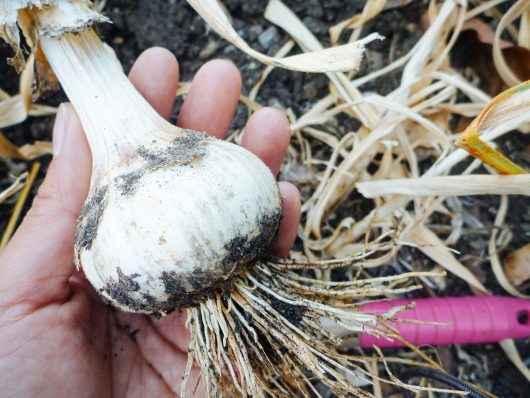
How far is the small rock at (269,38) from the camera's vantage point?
149 cm

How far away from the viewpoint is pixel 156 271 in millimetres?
852

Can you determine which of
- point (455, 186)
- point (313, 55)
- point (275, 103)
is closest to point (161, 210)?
point (313, 55)

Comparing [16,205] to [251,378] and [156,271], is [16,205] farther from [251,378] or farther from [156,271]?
[251,378]

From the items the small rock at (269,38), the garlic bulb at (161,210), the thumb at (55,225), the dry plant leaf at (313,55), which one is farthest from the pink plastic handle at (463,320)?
the small rock at (269,38)

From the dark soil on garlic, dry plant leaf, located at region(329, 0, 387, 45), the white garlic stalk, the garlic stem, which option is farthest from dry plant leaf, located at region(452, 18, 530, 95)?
the garlic stem

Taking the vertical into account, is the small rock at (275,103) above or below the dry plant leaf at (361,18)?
below

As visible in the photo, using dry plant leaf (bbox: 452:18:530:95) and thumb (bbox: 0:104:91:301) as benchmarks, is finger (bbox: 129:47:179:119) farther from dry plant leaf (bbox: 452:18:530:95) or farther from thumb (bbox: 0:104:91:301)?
dry plant leaf (bbox: 452:18:530:95)

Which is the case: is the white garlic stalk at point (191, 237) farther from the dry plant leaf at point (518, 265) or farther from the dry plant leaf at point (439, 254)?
the dry plant leaf at point (518, 265)

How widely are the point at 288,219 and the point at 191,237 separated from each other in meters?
0.37

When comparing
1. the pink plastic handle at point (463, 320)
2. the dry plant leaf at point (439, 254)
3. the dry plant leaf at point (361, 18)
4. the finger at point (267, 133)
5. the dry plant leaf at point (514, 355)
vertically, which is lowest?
the dry plant leaf at point (514, 355)

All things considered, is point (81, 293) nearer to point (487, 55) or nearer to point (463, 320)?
point (463, 320)

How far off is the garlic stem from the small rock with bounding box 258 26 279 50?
564 millimetres

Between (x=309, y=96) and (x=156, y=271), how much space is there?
31.5 inches

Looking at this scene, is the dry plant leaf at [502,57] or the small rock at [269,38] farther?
the small rock at [269,38]
